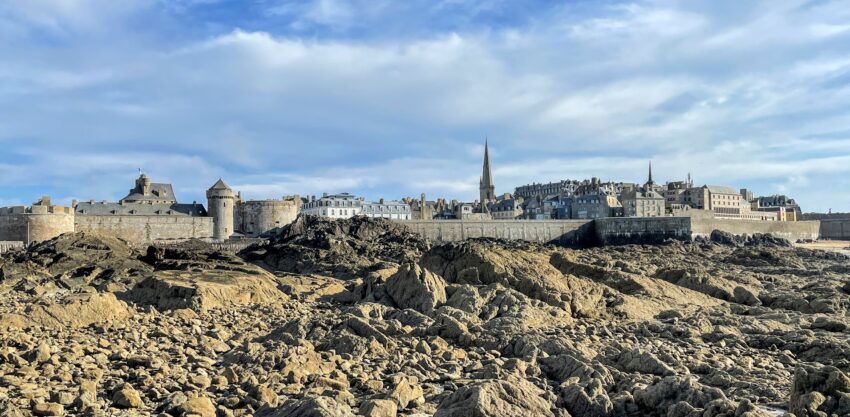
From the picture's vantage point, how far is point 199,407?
8.26m

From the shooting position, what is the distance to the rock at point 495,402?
23.3ft

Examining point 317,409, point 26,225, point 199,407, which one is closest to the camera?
point 317,409

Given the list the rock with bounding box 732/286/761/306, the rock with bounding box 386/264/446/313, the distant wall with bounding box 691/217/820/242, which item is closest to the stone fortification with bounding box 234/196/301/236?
the distant wall with bounding box 691/217/820/242

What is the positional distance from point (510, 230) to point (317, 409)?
56.7 meters

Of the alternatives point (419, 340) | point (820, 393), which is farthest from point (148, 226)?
point (820, 393)

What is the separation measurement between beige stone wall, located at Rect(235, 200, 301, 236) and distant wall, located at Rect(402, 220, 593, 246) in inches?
480

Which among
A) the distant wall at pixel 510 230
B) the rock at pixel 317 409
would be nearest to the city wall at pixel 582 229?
the distant wall at pixel 510 230

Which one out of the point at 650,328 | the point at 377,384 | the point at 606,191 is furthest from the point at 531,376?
the point at 606,191

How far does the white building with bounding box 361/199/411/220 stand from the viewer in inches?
3211

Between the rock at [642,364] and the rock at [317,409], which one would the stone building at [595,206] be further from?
the rock at [317,409]

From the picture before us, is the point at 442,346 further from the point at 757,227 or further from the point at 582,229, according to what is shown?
the point at 757,227

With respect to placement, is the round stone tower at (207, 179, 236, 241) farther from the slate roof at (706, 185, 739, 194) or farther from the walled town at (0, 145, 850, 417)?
the slate roof at (706, 185, 739, 194)

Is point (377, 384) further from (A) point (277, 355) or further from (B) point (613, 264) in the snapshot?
(B) point (613, 264)

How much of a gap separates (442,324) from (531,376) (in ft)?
11.5
